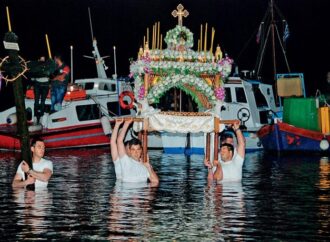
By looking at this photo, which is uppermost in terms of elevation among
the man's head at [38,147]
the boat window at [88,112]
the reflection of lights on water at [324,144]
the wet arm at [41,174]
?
the boat window at [88,112]

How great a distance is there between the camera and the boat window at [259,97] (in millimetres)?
52688

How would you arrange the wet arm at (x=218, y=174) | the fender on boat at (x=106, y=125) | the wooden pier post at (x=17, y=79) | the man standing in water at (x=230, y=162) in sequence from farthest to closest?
1. the fender on boat at (x=106, y=125)
2. the wet arm at (x=218, y=174)
3. the man standing in water at (x=230, y=162)
4. the wooden pier post at (x=17, y=79)

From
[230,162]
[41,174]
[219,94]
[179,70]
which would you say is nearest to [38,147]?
[41,174]

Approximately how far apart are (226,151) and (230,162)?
78 centimetres

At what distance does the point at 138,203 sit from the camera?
2366cm

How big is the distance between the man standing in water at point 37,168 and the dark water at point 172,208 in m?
0.35

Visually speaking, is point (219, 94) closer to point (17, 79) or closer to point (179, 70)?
point (179, 70)

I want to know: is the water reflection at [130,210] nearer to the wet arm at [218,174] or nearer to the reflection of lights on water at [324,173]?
the wet arm at [218,174]

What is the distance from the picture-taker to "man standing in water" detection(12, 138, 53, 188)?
78.8 feet

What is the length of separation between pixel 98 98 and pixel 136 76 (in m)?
20.9

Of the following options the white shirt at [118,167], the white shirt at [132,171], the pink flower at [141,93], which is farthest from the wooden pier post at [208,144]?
the white shirt at [132,171]

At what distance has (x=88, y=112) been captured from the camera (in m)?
52.3

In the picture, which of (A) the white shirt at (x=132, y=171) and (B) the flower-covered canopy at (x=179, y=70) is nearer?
(A) the white shirt at (x=132, y=171)

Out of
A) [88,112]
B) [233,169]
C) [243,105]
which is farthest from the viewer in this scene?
[88,112]
